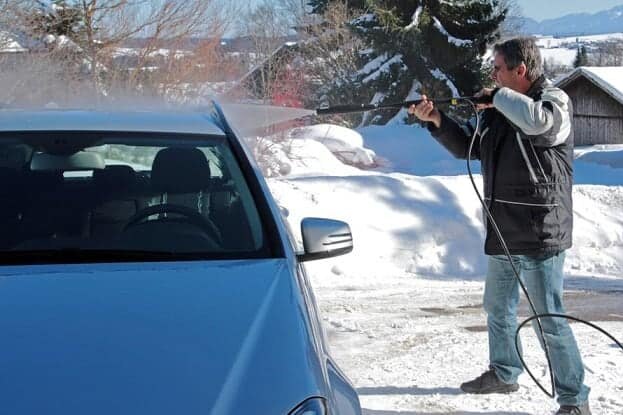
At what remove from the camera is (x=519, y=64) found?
4355 mm

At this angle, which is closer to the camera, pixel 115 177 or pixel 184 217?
pixel 184 217

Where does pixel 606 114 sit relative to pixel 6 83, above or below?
below

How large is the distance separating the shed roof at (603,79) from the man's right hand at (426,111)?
3631cm

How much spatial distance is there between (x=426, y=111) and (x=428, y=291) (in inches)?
148

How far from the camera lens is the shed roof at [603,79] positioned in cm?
3925

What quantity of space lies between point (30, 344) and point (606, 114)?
42105 millimetres

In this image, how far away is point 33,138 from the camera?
377 cm

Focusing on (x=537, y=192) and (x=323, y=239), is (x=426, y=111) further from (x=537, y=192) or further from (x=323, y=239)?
(x=323, y=239)

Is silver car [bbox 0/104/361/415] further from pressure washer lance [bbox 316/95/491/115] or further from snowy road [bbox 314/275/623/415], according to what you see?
snowy road [bbox 314/275/623/415]

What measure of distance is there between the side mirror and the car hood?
0.39 meters

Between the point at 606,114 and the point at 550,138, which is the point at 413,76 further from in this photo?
the point at 550,138

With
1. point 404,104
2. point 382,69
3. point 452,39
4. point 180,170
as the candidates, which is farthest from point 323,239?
point 382,69

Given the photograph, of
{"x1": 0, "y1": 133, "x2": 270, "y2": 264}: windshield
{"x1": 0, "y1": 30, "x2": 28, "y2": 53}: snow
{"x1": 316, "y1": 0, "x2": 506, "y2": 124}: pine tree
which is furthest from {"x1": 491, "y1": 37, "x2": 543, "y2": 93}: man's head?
{"x1": 316, "y1": 0, "x2": 506, "y2": 124}: pine tree

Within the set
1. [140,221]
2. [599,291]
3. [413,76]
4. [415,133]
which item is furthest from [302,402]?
[413,76]
